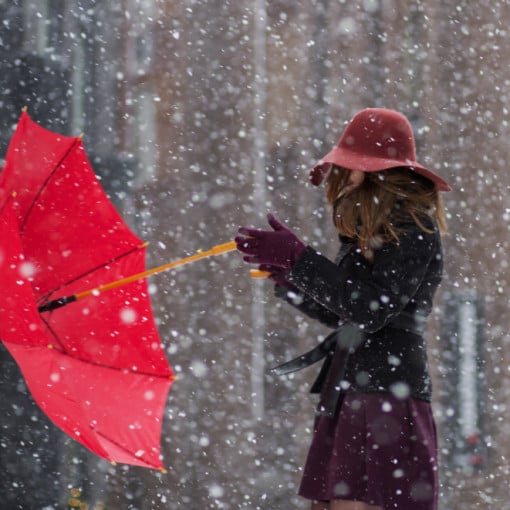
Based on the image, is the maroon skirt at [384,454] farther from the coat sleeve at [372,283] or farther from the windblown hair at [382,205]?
the windblown hair at [382,205]

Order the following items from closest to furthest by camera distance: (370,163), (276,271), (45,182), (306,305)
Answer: (370,163) → (276,271) → (306,305) → (45,182)

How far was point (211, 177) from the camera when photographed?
6.79 metres

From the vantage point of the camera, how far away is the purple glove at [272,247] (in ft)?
9.33

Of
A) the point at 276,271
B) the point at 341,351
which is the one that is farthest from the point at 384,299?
the point at 276,271

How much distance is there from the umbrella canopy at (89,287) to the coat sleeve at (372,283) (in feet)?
2.49

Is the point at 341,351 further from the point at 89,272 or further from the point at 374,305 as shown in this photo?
the point at 89,272

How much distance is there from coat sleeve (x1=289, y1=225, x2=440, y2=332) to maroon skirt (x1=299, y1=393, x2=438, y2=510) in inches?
11.2

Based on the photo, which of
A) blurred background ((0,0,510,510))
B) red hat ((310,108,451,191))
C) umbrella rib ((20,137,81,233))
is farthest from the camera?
blurred background ((0,0,510,510))

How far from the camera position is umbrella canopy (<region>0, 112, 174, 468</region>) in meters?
3.05

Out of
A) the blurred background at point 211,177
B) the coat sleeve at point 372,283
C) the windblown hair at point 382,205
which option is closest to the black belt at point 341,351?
the coat sleeve at point 372,283

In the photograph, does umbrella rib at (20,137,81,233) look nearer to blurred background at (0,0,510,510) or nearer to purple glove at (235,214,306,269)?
purple glove at (235,214,306,269)

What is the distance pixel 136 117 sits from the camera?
22.2 feet

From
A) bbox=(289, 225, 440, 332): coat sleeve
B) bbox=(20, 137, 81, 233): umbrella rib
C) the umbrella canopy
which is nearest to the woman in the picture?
bbox=(289, 225, 440, 332): coat sleeve

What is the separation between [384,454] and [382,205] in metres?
0.80
